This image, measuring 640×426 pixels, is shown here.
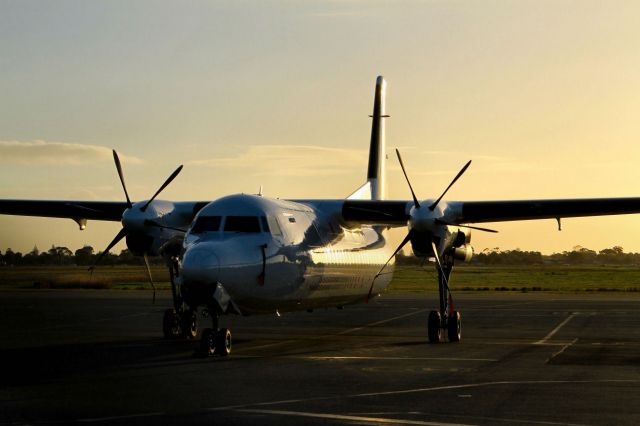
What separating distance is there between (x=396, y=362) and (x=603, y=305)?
2790 cm

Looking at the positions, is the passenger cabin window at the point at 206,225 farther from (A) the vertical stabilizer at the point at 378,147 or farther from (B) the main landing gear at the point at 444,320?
(A) the vertical stabilizer at the point at 378,147

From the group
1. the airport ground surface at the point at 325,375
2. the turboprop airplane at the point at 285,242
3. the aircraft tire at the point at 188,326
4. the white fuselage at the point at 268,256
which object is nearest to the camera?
the airport ground surface at the point at 325,375

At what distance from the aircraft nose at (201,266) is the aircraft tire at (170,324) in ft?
21.1

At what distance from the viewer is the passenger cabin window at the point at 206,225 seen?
2030 cm

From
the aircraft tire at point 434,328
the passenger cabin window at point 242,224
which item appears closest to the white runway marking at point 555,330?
the aircraft tire at point 434,328

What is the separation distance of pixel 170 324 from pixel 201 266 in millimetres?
→ 6991

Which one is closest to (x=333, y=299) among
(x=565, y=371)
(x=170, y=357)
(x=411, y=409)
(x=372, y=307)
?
(x=170, y=357)

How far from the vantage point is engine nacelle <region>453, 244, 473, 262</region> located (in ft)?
83.0

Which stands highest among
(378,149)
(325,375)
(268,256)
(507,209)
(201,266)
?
(378,149)

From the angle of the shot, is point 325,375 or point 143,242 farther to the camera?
point 143,242

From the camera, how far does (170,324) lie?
24719 millimetres

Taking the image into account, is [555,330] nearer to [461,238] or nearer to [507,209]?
[507,209]

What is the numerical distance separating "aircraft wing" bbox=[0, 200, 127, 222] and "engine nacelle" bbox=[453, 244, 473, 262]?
945 centimetres

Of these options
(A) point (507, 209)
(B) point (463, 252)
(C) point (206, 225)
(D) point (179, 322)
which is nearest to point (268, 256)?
(C) point (206, 225)
